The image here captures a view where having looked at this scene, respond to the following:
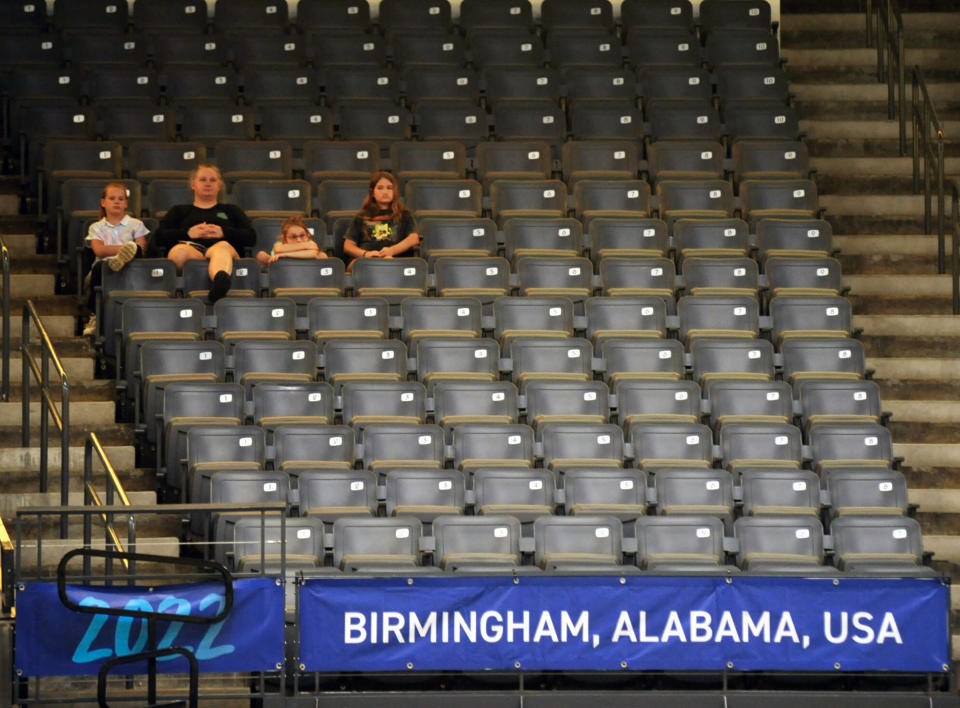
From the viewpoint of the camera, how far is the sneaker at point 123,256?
1094 centimetres

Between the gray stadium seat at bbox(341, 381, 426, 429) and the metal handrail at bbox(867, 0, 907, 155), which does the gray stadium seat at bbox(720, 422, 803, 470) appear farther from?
the metal handrail at bbox(867, 0, 907, 155)

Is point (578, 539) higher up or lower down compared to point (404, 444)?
lower down

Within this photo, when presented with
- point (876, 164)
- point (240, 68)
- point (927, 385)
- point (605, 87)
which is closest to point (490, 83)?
point (605, 87)

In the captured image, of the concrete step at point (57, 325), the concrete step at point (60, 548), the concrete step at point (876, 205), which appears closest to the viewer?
the concrete step at point (60, 548)

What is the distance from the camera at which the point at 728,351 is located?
11148 mm

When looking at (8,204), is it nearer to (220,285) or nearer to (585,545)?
(220,285)

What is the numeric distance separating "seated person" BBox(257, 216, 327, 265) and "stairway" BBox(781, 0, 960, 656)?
373 cm

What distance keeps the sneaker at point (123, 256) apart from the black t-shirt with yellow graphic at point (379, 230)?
59.5 inches

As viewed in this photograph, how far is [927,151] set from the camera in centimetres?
1316

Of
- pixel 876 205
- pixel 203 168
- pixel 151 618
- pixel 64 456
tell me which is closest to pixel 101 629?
pixel 151 618

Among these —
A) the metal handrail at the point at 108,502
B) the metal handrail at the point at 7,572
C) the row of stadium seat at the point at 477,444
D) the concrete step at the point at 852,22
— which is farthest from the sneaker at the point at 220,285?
the concrete step at the point at 852,22

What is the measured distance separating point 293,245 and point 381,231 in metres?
0.61

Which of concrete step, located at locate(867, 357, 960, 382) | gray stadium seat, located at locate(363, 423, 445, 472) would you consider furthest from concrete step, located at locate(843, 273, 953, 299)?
gray stadium seat, located at locate(363, 423, 445, 472)

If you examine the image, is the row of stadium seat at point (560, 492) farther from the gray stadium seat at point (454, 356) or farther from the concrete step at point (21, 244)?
the concrete step at point (21, 244)
